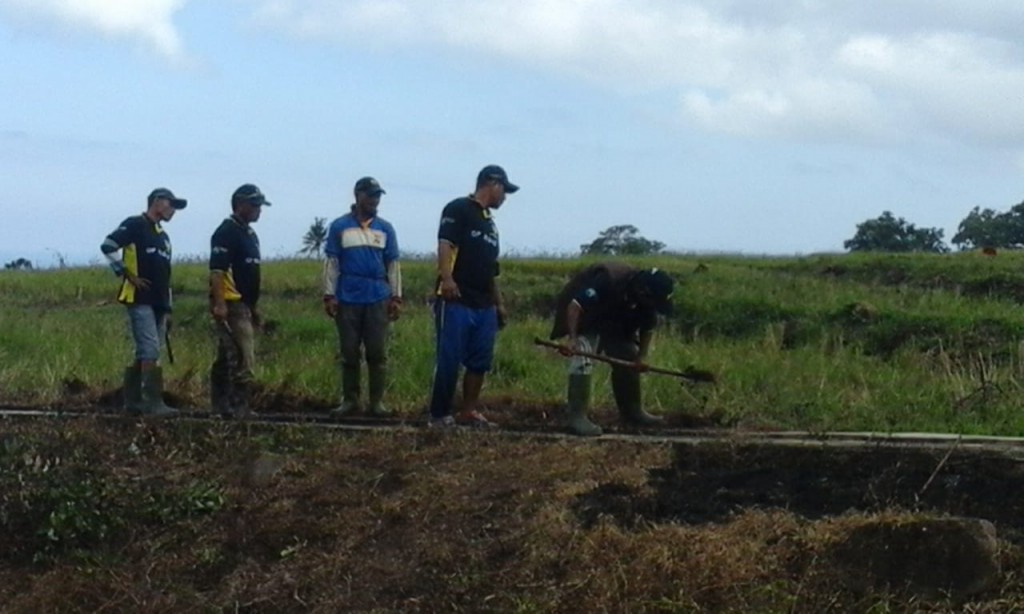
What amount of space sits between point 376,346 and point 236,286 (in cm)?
110

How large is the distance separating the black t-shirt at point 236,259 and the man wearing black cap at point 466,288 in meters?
1.54

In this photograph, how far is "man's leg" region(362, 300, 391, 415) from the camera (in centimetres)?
1095

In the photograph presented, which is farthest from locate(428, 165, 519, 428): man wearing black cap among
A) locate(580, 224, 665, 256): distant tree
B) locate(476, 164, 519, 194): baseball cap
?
locate(580, 224, 665, 256): distant tree

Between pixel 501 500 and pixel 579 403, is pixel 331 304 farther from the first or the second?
pixel 501 500

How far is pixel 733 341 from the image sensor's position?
55.4 feet

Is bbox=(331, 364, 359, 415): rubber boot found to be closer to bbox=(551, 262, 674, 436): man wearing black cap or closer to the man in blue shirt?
the man in blue shirt

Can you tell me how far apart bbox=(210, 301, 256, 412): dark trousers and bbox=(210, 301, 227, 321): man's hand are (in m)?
0.07

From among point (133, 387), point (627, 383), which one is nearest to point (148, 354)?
point (133, 387)

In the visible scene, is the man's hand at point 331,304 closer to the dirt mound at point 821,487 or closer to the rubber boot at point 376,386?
the rubber boot at point 376,386

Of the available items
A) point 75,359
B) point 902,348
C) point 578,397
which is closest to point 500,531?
point 578,397

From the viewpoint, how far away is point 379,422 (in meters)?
10.5

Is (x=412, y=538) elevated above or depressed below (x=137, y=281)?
below

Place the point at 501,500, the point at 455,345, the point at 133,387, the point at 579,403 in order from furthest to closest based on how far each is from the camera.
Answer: the point at 133,387, the point at 455,345, the point at 579,403, the point at 501,500

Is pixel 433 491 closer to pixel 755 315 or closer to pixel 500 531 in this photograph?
pixel 500 531
